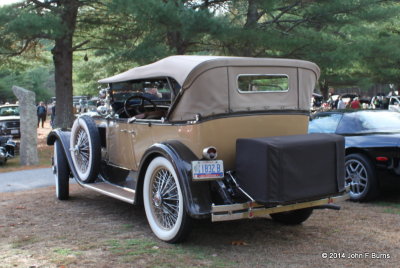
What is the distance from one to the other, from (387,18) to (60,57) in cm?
1115

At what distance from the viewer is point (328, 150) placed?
14.5ft

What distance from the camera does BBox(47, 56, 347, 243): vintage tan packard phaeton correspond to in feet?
13.6

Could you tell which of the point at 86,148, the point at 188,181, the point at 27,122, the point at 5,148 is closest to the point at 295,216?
the point at 188,181

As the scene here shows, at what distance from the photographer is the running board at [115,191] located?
5.11m

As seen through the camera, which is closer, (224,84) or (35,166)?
(224,84)

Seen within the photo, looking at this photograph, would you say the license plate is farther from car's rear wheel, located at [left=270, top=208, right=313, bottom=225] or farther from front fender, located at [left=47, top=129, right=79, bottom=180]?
front fender, located at [left=47, top=129, right=79, bottom=180]

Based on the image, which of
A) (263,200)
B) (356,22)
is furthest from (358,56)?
(263,200)

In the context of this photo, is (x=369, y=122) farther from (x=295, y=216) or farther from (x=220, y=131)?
(x=220, y=131)

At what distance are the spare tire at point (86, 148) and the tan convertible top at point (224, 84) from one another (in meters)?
1.33

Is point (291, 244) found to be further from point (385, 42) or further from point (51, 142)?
point (385, 42)

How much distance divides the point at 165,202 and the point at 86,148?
2.01 m

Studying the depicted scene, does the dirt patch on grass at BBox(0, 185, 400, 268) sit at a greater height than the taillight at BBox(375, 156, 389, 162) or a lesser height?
lesser

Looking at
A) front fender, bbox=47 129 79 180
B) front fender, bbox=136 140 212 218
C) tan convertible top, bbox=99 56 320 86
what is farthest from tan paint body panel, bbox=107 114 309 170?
front fender, bbox=47 129 79 180

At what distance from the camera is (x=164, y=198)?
15.3 feet
